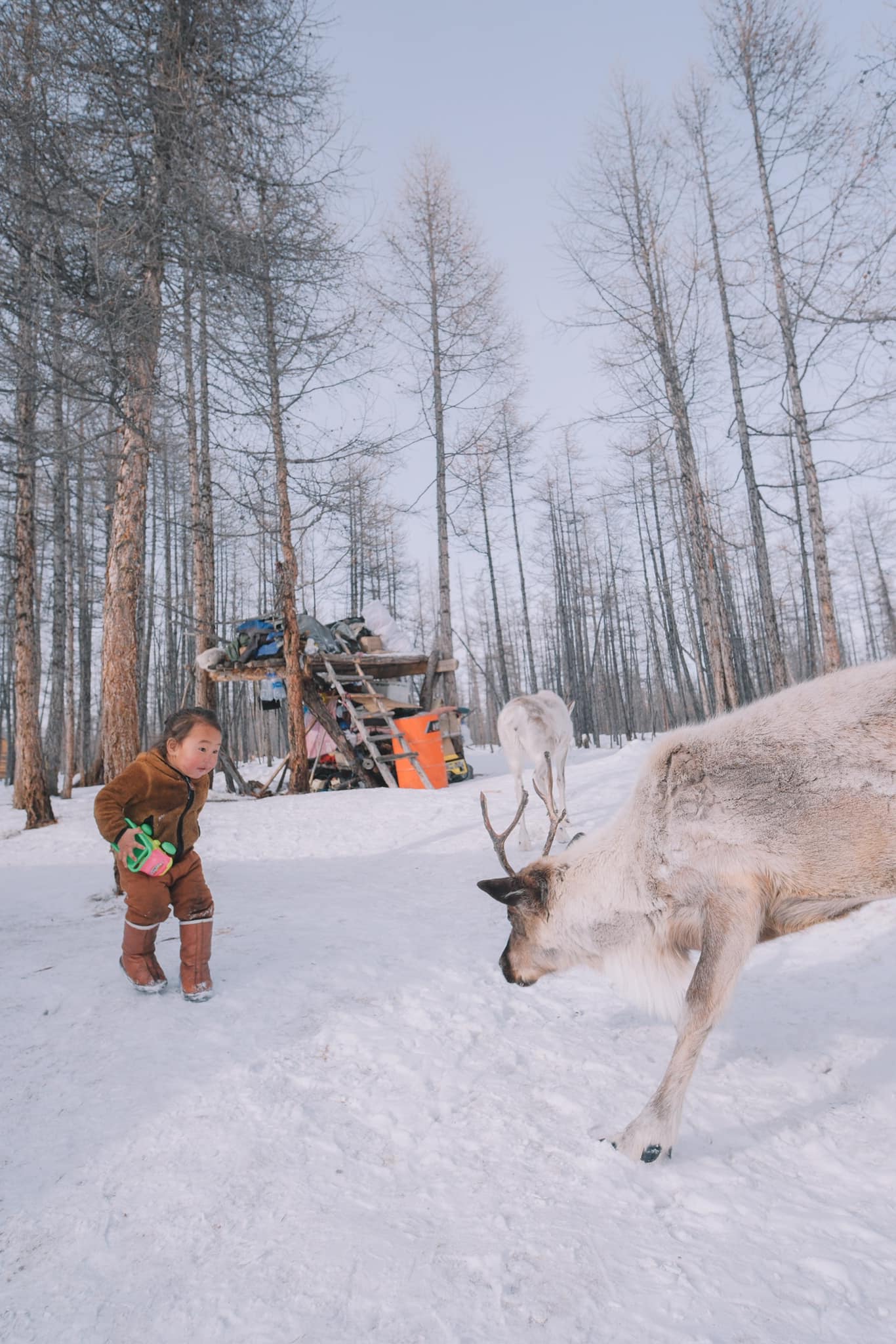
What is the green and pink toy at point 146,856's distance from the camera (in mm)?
3467

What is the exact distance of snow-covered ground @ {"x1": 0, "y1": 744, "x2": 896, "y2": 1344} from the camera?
1698 mm

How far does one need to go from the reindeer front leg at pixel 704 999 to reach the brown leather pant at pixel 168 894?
233 cm

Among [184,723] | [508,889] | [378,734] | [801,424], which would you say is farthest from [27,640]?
[801,424]

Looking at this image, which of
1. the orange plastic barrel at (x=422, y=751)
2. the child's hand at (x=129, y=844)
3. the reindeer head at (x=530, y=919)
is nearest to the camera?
the reindeer head at (x=530, y=919)

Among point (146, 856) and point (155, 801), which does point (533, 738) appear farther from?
point (146, 856)

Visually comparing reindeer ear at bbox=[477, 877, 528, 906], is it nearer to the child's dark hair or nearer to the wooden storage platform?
the child's dark hair

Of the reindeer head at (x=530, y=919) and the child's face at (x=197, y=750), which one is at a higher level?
the child's face at (x=197, y=750)

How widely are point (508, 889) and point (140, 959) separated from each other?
6.63 feet

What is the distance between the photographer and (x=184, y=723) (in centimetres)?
366

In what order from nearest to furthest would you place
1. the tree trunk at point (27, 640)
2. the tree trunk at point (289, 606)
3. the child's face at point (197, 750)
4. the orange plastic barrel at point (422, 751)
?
the child's face at point (197, 750) < the tree trunk at point (27, 640) < the tree trunk at point (289, 606) < the orange plastic barrel at point (422, 751)

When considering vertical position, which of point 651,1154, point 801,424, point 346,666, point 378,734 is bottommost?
point 651,1154

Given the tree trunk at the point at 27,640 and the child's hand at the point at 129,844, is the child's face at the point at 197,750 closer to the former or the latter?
the child's hand at the point at 129,844

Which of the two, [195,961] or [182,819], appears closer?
[195,961]

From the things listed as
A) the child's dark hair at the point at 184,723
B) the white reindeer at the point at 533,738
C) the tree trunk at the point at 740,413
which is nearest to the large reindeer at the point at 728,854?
the child's dark hair at the point at 184,723
